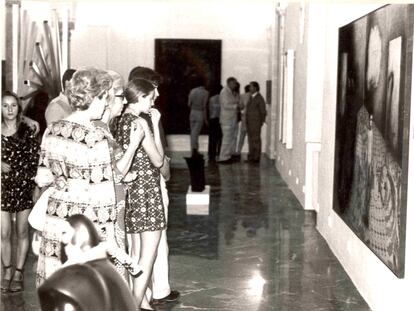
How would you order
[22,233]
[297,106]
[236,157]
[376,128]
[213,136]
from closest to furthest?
[376,128]
[22,233]
[297,106]
[213,136]
[236,157]

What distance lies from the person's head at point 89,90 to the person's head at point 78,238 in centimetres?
142

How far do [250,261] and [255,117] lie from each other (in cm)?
945

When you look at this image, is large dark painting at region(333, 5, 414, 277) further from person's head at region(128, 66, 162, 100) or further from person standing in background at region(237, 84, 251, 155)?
person standing in background at region(237, 84, 251, 155)

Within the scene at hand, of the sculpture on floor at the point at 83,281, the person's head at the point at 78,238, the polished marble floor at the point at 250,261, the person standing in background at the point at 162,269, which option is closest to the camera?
the sculpture on floor at the point at 83,281

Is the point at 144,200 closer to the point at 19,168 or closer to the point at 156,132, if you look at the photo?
the point at 156,132

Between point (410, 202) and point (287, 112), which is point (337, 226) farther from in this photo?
point (287, 112)

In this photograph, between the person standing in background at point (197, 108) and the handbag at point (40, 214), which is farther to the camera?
the person standing in background at point (197, 108)

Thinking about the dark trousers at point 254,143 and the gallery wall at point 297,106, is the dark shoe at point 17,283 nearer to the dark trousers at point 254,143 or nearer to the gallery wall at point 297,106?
the gallery wall at point 297,106

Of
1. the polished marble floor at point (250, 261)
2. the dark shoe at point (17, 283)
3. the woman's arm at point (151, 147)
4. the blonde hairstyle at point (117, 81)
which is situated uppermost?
the blonde hairstyle at point (117, 81)

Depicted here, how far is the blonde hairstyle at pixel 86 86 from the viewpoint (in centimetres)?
360

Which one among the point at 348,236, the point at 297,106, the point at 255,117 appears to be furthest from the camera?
the point at 255,117

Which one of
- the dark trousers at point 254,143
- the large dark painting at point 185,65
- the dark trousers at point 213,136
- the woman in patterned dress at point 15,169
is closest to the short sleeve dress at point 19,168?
the woman in patterned dress at point 15,169

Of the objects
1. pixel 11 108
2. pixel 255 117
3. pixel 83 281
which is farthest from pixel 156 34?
pixel 83 281

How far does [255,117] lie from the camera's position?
1630 centimetres
